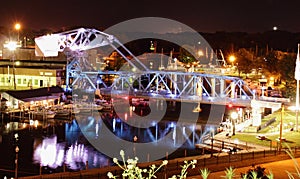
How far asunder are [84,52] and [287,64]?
13121 millimetres

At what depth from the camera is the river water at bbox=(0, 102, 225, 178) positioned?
13.1 meters

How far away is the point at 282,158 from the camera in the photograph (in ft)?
34.1

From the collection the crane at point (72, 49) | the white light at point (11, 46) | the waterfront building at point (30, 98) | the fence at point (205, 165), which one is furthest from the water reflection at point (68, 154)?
the white light at point (11, 46)

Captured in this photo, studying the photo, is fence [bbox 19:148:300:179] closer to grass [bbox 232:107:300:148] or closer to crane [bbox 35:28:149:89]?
grass [bbox 232:107:300:148]

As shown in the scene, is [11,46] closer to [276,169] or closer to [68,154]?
[68,154]

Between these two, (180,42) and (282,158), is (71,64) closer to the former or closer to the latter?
(282,158)

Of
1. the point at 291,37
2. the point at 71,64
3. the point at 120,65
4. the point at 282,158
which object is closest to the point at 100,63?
the point at 120,65

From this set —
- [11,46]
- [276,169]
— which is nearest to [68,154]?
[276,169]

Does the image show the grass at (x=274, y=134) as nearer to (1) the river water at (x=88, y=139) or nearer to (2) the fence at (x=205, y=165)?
(1) the river water at (x=88, y=139)

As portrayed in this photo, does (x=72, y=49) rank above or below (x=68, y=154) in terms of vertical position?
above

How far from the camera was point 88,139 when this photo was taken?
1684cm

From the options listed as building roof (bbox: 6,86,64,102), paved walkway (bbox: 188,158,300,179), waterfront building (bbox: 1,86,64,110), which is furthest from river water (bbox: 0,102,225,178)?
paved walkway (bbox: 188,158,300,179)

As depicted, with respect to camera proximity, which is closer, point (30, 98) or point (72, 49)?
point (30, 98)

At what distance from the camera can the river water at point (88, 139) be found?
43.0ft
